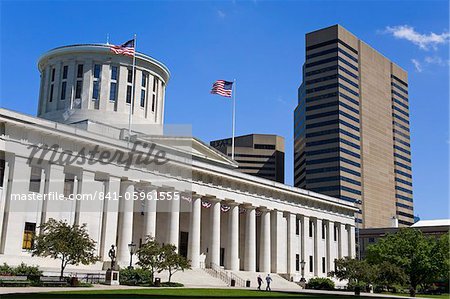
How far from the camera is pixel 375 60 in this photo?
187 meters

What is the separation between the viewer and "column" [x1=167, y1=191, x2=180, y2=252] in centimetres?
6088

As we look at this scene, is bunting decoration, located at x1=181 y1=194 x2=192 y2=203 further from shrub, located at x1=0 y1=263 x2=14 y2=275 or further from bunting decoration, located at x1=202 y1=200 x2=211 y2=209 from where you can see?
shrub, located at x1=0 y1=263 x2=14 y2=275

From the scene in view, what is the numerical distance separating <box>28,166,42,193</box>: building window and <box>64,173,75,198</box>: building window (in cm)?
298

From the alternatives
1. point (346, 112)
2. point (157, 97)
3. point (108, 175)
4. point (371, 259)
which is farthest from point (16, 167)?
point (346, 112)

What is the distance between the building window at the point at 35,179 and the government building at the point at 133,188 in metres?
0.10

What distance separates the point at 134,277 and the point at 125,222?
8.93 metres

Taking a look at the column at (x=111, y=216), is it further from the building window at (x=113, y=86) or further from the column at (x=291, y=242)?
the column at (x=291, y=242)

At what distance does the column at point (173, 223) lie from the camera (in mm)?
60875

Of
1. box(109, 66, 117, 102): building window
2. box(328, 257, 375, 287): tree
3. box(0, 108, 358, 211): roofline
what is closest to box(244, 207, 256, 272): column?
box(0, 108, 358, 211): roofline

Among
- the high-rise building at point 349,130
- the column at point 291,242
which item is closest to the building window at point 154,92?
the column at point 291,242

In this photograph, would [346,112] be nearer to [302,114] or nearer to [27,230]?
[302,114]

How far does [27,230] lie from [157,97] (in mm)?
38438

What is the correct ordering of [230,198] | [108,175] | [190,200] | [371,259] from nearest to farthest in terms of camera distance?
[108,175]
[190,200]
[230,198]
[371,259]

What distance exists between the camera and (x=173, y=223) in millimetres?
61250
